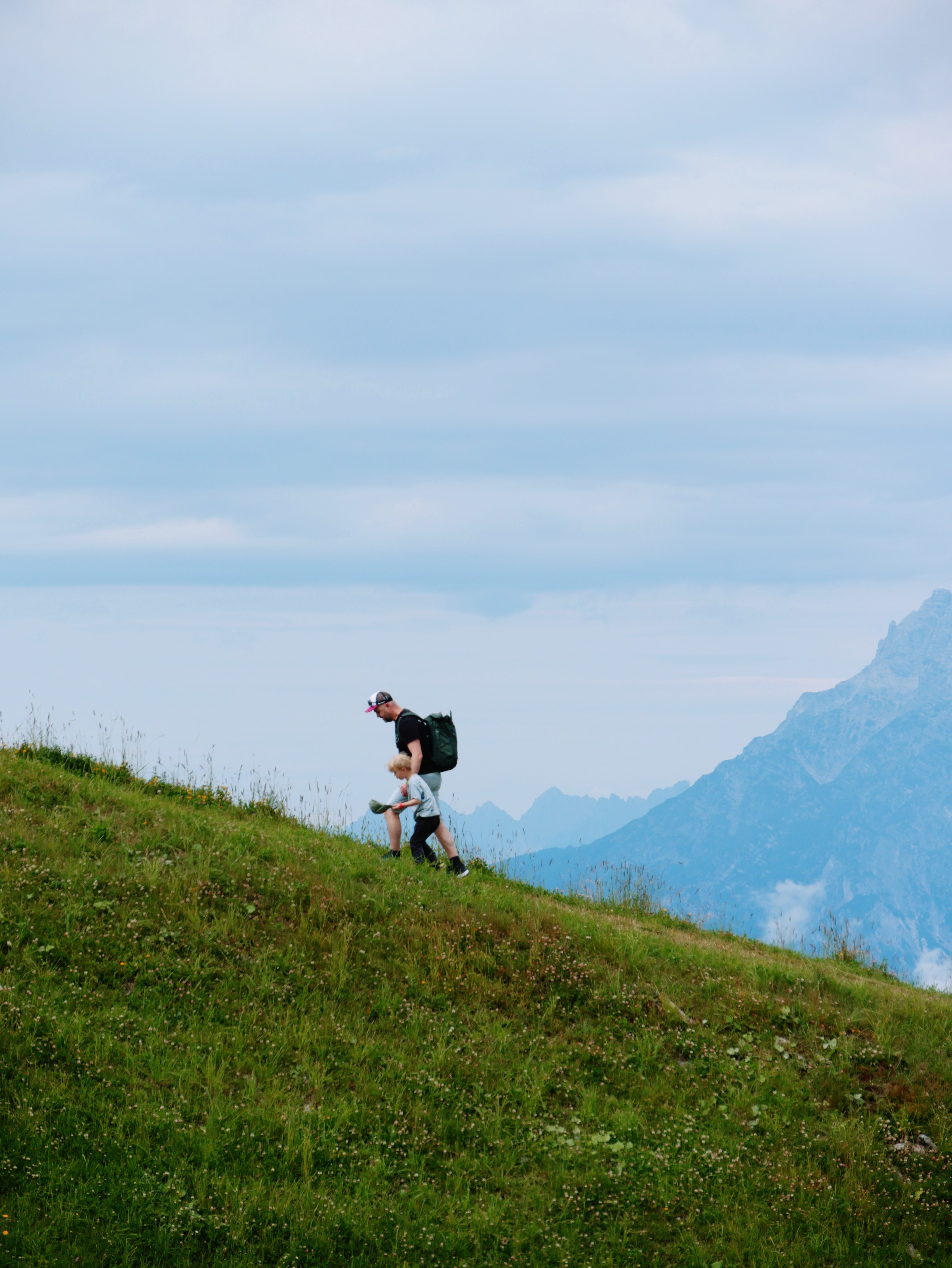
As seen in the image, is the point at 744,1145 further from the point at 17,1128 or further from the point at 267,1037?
the point at 17,1128

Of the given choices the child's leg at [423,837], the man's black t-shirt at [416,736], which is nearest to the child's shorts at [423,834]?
the child's leg at [423,837]

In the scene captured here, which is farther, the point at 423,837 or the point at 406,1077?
the point at 423,837

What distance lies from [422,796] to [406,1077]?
5888 millimetres

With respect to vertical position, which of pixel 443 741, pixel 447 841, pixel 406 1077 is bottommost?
pixel 406 1077

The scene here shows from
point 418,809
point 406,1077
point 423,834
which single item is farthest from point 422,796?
point 406,1077

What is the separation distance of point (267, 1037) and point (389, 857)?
5480 millimetres

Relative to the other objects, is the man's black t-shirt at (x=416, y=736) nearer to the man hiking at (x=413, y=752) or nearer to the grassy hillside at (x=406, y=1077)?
the man hiking at (x=413, y=752)

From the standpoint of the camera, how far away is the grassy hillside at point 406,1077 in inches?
308

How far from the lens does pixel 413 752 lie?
15.0m

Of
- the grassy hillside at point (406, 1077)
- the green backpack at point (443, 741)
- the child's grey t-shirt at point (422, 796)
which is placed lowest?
the grassy hillside at point (406, 1077)

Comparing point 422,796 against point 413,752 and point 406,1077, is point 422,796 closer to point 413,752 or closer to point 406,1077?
point 413,752

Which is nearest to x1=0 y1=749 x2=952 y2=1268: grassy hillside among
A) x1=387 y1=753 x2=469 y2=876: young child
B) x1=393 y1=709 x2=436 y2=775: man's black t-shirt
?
x1=387 y1=753 x2=469 y2=876: young child

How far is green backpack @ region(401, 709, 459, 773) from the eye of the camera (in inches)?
604

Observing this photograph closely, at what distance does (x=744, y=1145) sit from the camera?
946cm
